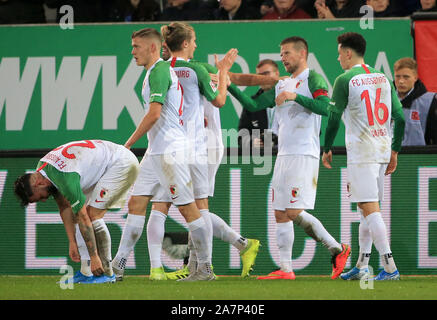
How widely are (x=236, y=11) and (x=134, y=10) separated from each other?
1.28 m

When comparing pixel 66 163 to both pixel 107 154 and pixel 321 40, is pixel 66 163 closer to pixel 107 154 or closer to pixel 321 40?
pixel 107 154

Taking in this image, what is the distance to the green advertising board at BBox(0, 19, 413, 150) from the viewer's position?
10.5 m

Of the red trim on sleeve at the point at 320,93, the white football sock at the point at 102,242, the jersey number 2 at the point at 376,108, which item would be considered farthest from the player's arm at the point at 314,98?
the white football sock at the point at 102,242

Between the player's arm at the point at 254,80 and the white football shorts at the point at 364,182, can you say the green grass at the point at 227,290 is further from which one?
the player's arm at the point at 254,80

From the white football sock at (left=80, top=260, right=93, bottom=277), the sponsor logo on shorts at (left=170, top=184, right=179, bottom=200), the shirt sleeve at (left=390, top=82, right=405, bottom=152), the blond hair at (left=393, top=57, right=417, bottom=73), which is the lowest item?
the white football sock at (left=80, top=260, right=93, bottom=277)

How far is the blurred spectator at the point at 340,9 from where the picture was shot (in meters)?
10.8

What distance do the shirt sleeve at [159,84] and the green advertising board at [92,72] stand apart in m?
2.83

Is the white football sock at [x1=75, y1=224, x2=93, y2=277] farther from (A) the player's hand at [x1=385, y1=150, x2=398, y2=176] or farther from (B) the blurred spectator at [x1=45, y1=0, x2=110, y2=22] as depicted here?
(B) the blurred spectator at [x1=45, y1=0, x2=110, y2=22]

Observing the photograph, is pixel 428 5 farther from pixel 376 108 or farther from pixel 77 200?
pixel 77 200

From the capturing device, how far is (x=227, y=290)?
6.96 m

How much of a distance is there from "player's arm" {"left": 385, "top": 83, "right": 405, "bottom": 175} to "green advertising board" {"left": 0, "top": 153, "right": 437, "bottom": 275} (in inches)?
24.6

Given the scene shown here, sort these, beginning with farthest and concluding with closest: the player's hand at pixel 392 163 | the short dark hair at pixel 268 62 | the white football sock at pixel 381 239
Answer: the short dark hair at pixel 268 62, the player's hand at pixel 392 163, the white football sock at pixel 381 239

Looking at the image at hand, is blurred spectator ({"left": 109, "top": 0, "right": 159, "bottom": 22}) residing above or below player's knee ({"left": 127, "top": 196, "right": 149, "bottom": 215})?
above

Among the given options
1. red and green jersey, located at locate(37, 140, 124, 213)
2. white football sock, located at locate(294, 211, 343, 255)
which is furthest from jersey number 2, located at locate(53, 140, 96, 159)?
white football sock, located at locate(294, 211, 343, 255)
